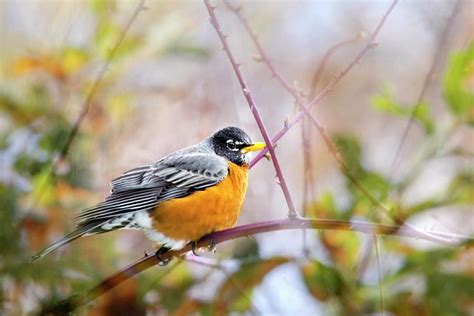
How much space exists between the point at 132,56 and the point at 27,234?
32.5 inches

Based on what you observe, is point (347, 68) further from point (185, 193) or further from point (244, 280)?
point (244, 280)

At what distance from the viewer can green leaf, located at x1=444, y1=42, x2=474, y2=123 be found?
2219 mm

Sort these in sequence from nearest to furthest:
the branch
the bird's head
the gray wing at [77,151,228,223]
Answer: the branch, the gray wing at [77,151,228,223], the bird's head

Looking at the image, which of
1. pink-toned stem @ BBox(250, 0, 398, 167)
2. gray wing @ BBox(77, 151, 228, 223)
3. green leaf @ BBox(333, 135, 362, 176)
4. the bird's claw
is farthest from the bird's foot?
green leaf @ BBox(333, 135, 362, 176)

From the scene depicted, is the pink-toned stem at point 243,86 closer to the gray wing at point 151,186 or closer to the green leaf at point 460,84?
the gray wing at point 151,186

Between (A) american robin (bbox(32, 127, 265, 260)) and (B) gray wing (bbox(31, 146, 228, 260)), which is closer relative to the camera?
(B) gray wing (bbox(31, 146, 228, 260))

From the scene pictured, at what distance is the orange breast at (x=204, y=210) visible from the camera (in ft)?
6.07

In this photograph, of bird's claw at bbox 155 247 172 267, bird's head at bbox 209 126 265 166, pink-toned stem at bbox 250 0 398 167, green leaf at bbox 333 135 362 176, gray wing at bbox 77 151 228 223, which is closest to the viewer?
pink-toned stem at bbox 250 0 398 167

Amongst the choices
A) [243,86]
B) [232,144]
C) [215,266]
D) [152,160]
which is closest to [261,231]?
[243,86]

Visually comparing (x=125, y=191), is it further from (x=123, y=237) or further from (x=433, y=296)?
(x=123, y=237)

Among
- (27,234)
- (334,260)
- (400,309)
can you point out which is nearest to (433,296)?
(400,309)

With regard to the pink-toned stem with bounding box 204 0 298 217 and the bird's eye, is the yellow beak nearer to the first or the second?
the bird's eye

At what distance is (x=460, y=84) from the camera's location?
7.52ft

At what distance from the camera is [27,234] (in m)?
1.92
